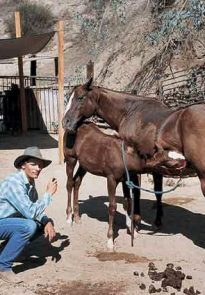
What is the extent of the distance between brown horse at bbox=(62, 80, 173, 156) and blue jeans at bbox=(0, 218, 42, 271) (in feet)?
5.46

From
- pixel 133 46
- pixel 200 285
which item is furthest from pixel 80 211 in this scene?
pixel 133 46

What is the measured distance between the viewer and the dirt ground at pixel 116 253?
5.02 m

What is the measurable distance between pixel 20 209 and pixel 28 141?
32.9ft

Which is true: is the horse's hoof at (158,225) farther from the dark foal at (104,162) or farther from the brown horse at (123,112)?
the brown horse at (123,112)

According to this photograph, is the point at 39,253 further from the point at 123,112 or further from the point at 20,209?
the point at 123,112

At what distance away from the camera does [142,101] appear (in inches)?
261

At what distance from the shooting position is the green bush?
39094mm

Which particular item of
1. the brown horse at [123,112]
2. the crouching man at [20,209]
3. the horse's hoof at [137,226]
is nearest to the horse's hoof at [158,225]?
the horse's hoof at [137,226]

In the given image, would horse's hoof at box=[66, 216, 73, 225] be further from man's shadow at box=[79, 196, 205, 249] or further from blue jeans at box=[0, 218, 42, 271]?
blue jeans at box=[0, 218, 42, 271]

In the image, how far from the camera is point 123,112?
671 cm

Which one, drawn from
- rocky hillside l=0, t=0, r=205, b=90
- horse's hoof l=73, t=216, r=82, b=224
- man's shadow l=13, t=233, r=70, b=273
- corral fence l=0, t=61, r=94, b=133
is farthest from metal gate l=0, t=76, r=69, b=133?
man's shadow l=13, t=233, r=70, b=273

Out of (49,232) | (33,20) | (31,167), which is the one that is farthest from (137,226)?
(33,20)

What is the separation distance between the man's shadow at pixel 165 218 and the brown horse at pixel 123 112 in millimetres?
1321

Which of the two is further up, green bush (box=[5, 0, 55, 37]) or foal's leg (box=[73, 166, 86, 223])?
green bush (box=[5, 0, 55, 37])
